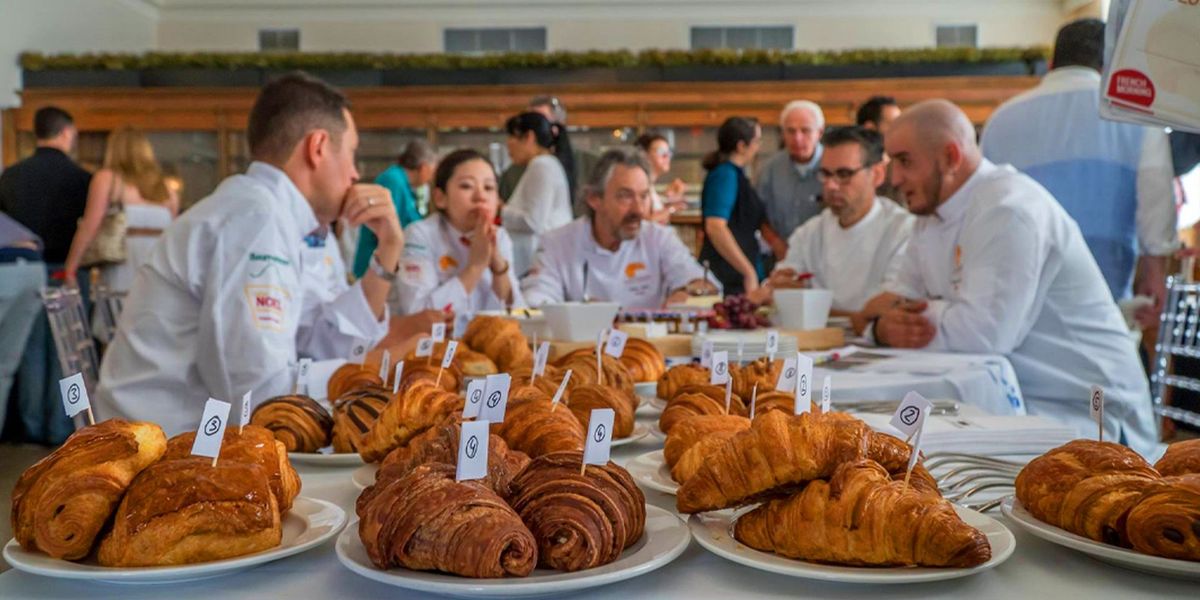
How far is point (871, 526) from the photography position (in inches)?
38.5

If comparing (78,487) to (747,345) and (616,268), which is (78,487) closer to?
(747,345)

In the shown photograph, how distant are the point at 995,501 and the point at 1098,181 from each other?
3611mm

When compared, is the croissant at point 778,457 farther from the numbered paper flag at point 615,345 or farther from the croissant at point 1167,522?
the numbered paper flag at point 615,345

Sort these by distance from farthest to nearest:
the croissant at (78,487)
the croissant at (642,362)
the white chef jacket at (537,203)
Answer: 1. the white chef jacket at (537,203)
2. the croissant at (642,362)
3. the croissant at (78,487)

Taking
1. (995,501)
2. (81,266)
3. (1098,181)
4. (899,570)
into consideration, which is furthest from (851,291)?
(81,266)

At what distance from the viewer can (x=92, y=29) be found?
12.9m

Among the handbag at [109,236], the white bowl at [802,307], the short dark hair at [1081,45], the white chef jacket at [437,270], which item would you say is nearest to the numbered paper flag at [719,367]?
the white bowl at [802,307]

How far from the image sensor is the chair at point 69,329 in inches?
121

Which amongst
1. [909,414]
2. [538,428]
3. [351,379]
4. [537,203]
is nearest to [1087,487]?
[909,414]

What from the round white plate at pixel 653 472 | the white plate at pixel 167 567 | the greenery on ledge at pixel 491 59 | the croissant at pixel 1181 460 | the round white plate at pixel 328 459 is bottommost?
the round white plate at pixel 328 459

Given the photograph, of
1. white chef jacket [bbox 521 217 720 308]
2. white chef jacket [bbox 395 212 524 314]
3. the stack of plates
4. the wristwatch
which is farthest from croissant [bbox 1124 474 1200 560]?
white chef jacket [bbox 521 217 720 308]

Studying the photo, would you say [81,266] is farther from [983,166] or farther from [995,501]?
[995,501]

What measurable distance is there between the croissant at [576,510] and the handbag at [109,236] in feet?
20.5

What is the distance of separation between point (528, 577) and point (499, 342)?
1557 millimetres
